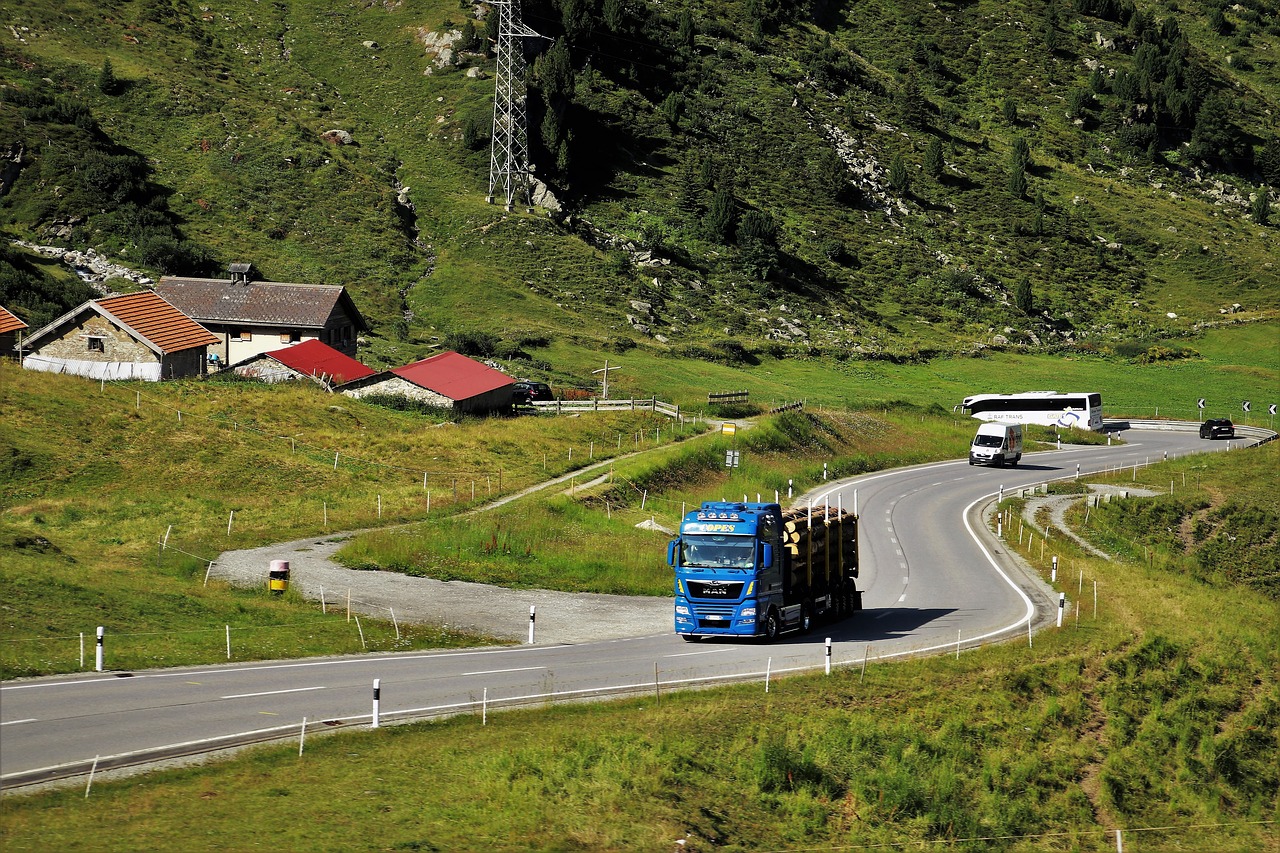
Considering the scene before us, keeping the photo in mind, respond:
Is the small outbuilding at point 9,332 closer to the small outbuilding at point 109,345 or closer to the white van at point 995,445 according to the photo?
the small outbuilding at point 109,345

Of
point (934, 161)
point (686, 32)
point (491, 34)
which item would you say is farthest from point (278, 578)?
point (686, 32)

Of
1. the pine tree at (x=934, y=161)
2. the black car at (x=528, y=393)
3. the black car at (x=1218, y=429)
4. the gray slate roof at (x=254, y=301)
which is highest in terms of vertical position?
the pine tree at (x=934, y=161)

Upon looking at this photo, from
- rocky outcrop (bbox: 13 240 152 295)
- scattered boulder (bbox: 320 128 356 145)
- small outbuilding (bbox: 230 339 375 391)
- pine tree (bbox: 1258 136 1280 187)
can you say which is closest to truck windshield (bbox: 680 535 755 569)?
small outbuilding (bbox: 230 339 375 391)

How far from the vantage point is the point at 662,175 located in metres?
132

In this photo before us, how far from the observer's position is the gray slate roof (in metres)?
79.4

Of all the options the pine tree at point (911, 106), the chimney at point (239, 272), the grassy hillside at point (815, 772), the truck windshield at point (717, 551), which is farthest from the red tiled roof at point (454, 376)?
the pine tree at point (911, 106)

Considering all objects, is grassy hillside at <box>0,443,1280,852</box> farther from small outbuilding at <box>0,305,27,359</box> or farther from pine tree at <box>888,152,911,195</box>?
pine tree at <box>888,152,911,195</box>

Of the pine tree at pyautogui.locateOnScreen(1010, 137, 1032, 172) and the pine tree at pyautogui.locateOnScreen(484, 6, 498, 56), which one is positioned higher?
the pine tree at pyautogui.locateOnScreen(484, 6, 498, 56)

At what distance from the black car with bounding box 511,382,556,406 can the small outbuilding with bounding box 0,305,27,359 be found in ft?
92.7

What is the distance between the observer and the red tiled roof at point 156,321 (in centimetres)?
6950

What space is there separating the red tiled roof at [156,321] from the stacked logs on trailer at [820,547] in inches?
1831

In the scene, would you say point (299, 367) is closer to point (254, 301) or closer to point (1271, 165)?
point (254, 301)

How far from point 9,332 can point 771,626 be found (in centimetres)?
5412

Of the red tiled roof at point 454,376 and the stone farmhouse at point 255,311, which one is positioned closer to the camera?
the red tiled roof at point 454,376
